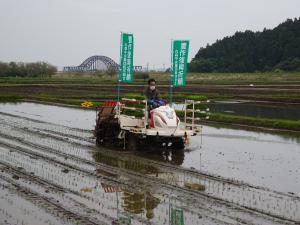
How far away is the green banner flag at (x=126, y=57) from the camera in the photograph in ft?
60.8

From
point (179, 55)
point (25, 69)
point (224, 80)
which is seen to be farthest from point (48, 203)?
point (25, 69)

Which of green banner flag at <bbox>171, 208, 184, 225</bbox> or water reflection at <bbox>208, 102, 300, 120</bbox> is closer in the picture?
green banner flag at <bbox>171, 208, 184, 225</bbox>

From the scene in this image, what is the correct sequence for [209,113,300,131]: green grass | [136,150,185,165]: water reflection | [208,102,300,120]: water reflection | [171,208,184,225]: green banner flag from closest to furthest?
[171,208,184,225]: green banner flag
[136,150,185,165]: water reflection
[209,113,300,131]: green grass
[208,102,300,120]: water reflection

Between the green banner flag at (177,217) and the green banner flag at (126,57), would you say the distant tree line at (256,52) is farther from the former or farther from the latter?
the green banner flag at (177,217)

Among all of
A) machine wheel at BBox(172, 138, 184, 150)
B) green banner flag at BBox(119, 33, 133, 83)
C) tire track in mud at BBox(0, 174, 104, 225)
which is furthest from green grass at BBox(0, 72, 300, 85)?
tire track in mud at BBox(0, 174, 104, 225)

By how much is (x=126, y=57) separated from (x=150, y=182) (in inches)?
322

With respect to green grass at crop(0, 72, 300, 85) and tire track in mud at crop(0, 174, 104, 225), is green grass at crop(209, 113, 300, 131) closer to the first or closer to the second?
tire track in mud at crop(0, 174, 104, 225)

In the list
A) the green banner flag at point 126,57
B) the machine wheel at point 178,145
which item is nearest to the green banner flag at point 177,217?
the machine wheel at point 178,145

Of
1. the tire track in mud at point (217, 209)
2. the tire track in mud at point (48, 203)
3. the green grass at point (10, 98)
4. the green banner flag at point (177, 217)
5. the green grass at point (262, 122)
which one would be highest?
the green grass at point (262, 122)

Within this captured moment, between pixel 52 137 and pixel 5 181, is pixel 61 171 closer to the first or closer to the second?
pixel 5 181

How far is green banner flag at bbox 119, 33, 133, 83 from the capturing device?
60.8 feet

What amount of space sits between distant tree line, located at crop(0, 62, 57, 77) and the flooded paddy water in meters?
92.7

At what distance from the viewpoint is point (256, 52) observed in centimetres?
9950

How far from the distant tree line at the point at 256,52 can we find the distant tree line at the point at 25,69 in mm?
32302
